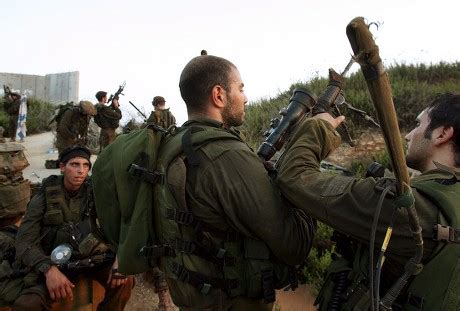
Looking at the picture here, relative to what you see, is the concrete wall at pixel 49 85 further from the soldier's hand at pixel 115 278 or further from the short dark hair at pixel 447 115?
the short dark hair at pixel 447 115

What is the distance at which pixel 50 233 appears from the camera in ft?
12.5

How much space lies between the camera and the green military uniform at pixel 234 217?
1.89 m

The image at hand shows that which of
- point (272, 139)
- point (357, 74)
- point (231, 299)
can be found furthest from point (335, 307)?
point (357, 74)

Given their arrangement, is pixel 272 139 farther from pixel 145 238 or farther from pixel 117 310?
pixel 117 310

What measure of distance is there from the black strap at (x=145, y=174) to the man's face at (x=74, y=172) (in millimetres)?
2052

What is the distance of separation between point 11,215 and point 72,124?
6258 millimetres

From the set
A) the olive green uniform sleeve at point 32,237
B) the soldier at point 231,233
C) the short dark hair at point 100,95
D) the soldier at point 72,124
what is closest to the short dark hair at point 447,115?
the soldier at point 231,233

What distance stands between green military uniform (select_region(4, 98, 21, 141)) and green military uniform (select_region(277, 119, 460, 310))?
1600 centimetres

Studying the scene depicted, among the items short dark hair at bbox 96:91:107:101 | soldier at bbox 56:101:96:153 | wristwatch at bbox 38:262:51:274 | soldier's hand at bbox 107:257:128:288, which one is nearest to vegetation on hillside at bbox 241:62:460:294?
soldier's hand at bbox 107:257:128:288

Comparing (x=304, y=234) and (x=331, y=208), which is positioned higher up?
(x=331, y=208)

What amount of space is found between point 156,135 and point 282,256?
0.85 m

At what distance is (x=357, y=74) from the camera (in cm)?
1016

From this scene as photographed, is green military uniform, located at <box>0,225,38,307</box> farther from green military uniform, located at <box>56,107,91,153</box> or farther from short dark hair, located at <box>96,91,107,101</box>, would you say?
short dark hair, located at <box>96,91,107,101</box>

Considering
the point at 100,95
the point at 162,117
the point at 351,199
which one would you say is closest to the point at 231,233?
the point at 351,199
